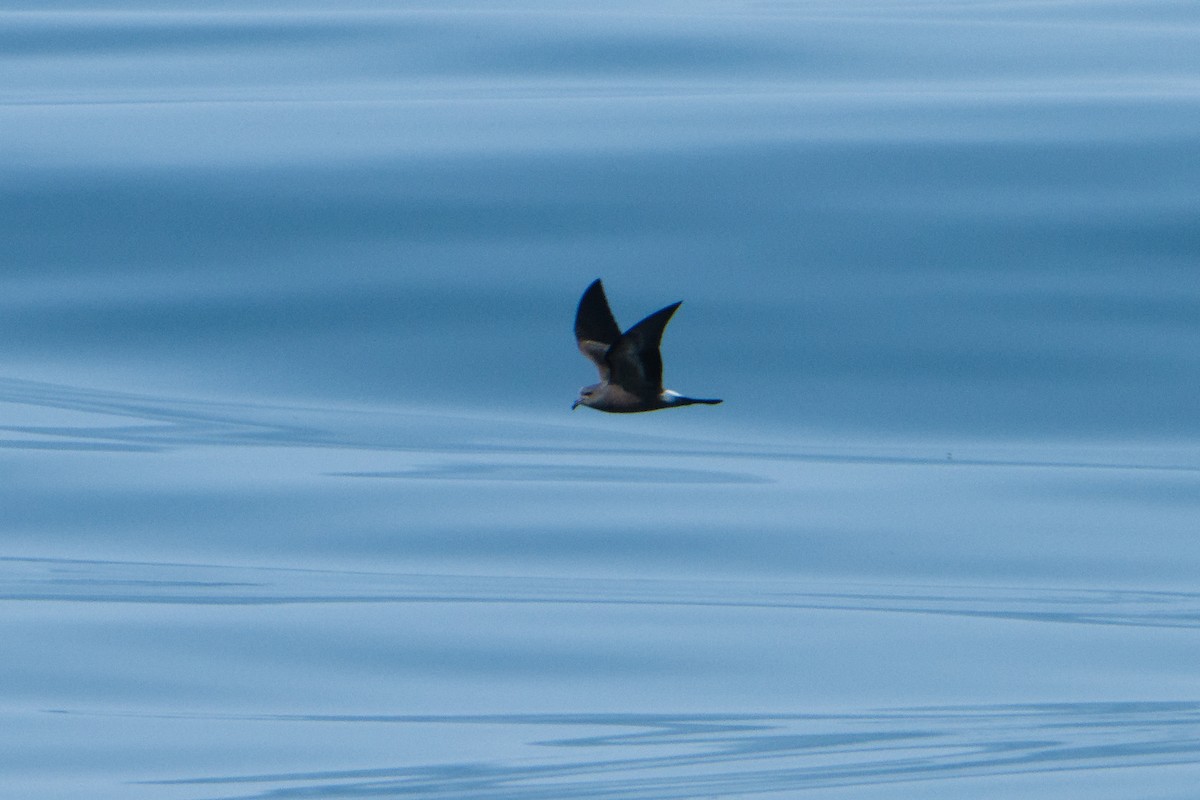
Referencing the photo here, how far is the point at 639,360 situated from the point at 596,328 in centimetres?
41

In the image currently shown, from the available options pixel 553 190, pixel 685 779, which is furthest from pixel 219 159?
Answer: pixel 685 779

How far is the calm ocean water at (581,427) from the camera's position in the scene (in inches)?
204

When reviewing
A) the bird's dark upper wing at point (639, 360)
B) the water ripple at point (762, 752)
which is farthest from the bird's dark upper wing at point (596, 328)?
the water ripple at point (762, 752)

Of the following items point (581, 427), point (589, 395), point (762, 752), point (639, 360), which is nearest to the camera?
point (762, 752)

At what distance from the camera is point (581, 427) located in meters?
8.32

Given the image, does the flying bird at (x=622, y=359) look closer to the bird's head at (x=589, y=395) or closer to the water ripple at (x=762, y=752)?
the bird's head at (x=589, y=395)

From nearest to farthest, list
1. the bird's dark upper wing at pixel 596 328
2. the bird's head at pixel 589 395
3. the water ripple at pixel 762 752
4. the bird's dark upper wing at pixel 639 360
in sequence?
the water ripple at pixel 762 752
the bird's dark upper wing at pixel 639 360
the bird's dark upper wing at pixel 596 328
the bird's head at pixel 589 395

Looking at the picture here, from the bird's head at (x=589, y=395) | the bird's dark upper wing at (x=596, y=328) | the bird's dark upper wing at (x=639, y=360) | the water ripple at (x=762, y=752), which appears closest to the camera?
the water ripple at (x=762, y=752)

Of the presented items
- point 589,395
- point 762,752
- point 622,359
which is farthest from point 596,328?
point 762,752

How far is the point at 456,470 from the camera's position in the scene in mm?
7586

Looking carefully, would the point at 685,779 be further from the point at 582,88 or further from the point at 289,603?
the point at 582,88

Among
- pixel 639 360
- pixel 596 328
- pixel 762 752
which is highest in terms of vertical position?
pixel 596 328

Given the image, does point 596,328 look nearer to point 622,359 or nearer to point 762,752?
point 622,359

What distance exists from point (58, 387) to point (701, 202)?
9.46 ft
